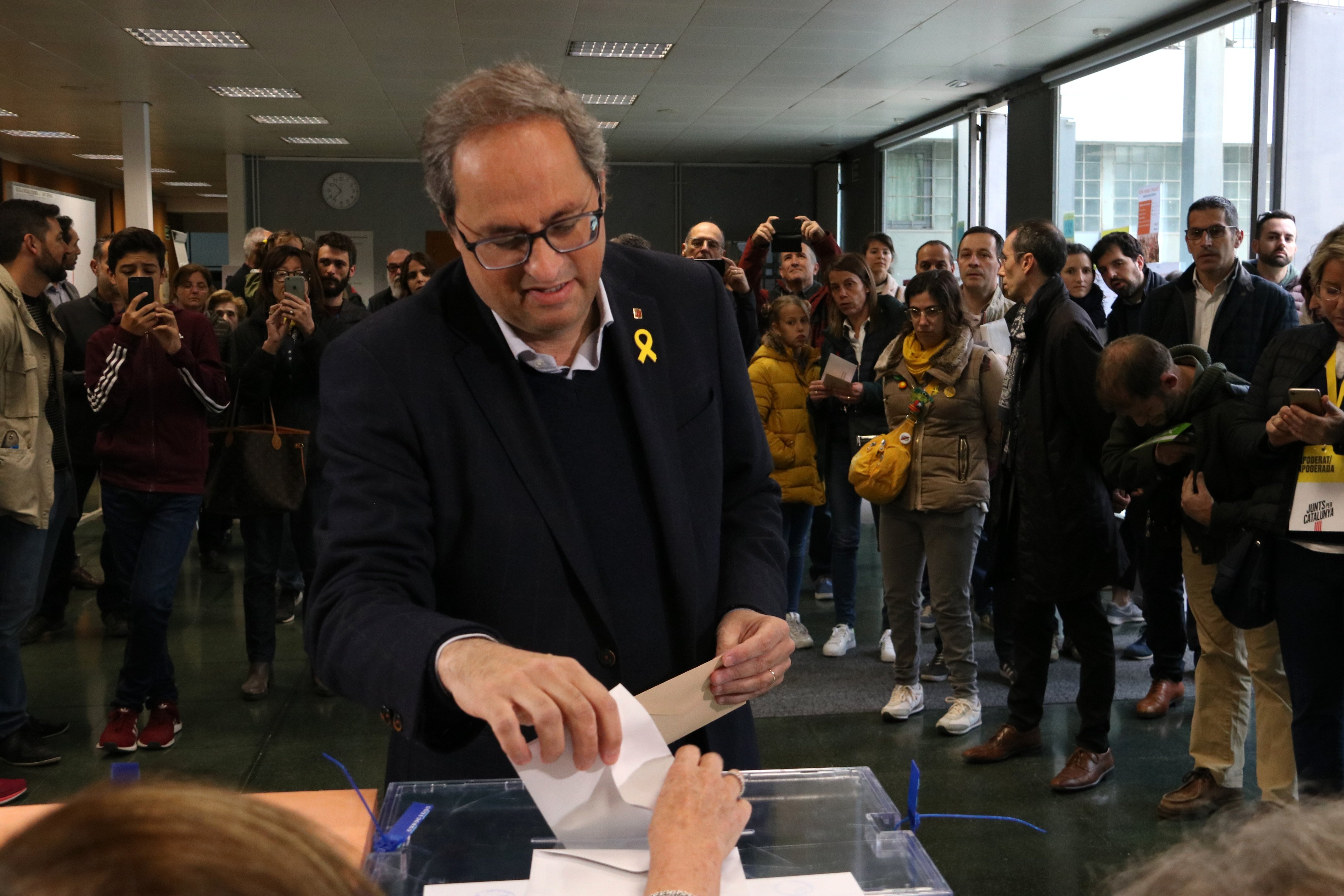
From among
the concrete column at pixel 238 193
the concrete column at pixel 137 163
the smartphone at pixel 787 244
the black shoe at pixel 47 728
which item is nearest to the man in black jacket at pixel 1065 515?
the smartphone at pixel 787 244

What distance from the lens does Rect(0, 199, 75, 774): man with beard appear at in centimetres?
340

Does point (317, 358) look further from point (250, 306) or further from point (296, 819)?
point (296, 819)

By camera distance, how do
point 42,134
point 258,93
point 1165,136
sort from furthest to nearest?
point 42,134, point 258,93, point 1165,136

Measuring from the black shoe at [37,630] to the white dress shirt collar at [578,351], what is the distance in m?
4.64

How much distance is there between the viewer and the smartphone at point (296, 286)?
4.22m

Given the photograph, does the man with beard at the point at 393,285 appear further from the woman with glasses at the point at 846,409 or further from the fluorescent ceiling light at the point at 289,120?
the fluorescent ceiling light at the point at 289,120

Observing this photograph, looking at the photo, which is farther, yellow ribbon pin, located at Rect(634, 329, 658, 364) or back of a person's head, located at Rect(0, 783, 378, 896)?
yellow ribbon pin, located at Rect(634, 329, 658, 364)

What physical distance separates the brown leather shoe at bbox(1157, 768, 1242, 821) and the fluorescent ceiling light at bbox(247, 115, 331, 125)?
1193 cm

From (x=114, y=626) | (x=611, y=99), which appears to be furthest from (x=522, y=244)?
(x=611, y=99)

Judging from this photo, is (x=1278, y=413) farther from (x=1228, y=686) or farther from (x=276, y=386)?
(x=276, y=386)

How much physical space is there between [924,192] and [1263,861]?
1367 centimetres

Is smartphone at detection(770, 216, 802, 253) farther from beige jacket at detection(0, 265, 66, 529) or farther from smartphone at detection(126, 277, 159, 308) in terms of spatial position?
beige jacket at detection(0, 265, 66, 529)

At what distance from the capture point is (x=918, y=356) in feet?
13.2

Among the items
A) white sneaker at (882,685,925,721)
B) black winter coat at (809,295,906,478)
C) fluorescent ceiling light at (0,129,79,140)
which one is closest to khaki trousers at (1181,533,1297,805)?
white sneaker at (882,685,925,721)
